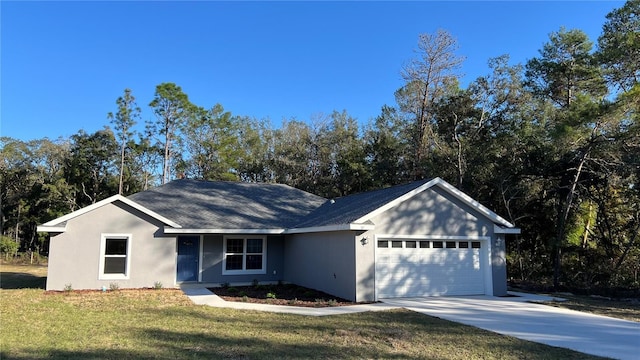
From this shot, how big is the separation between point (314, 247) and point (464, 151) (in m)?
12.5

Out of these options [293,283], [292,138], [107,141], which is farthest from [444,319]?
[107,141]

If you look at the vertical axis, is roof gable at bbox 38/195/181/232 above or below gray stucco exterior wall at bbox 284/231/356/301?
above

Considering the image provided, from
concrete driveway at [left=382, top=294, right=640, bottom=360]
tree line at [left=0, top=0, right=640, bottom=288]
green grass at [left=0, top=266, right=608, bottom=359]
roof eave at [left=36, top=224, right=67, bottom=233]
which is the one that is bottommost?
concrete driveway at [left=382, top=294, right=640, bottom=360]

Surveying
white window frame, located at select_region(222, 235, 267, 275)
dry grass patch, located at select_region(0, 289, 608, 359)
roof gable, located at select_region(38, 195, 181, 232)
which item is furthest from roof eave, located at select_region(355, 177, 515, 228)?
roof gable, located at select_region(38, 195, 181, 232)

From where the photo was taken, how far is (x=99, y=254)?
14391mm

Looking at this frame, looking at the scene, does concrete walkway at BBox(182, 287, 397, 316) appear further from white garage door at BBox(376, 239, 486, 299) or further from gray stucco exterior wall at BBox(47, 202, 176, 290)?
gray stucco exterior wall at BBox(47, 202, 176, 290)

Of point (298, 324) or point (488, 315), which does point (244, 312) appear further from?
point (488, 315)

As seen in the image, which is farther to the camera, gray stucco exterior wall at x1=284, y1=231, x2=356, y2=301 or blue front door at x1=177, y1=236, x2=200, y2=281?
blue front door at x1=177, y1=236, x2=200, y2=281

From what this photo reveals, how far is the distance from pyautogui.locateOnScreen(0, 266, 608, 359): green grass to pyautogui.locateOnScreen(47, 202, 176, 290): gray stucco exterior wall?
9.59 ft

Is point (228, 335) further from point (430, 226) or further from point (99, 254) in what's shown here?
point (99, 254)

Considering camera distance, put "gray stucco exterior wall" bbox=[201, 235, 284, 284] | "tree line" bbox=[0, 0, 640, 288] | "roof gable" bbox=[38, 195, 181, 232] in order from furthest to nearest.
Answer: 1. "tree line" bbox=[0, 0, 640, 288]
2. "gray stucco exterior wall" bbox=[201, 235, 284, 284]
3. "roof gable" bbox=[38, 195, 181, 232]

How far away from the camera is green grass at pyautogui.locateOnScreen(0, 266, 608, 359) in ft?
21.8

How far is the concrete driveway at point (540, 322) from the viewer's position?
7758 mm

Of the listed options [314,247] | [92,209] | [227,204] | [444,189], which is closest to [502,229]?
[444,189]
